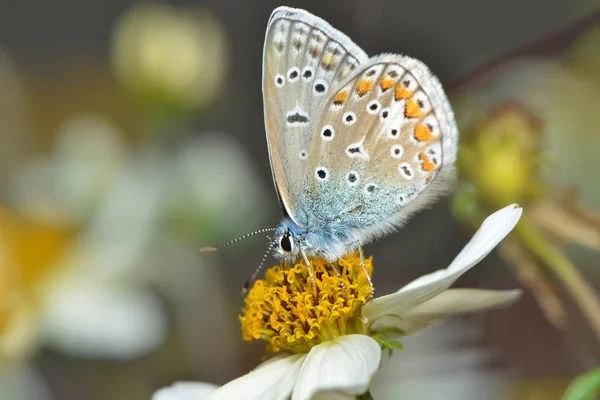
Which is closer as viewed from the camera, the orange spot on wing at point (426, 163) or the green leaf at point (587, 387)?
the green leaf at point (587, 387)

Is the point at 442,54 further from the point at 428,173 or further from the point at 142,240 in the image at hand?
the point at 428,173

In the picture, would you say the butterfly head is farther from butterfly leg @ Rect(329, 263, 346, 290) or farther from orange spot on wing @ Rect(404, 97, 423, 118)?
orange spot on wing @ Rect(404, 97, 423, 118)

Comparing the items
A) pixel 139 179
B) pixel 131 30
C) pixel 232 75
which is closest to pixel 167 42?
pixel 131 30

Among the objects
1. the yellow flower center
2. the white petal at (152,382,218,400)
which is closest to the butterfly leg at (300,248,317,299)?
the yellow flower center

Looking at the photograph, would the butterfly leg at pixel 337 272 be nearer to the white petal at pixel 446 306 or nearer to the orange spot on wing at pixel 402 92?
the white petal at pixel 446 306

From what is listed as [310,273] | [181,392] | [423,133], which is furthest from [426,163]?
[181,392]

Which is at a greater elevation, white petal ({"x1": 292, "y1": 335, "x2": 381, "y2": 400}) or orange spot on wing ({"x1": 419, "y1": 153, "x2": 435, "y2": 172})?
orange spot on wing ({"x1": 419, "y1": 153, "x2": 435, "y2": 172})

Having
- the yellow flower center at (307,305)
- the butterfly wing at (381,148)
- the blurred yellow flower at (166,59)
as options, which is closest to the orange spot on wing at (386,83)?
the butterfly wing at (381,148)

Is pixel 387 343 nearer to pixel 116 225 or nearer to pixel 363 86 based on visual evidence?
pixel 363 86
